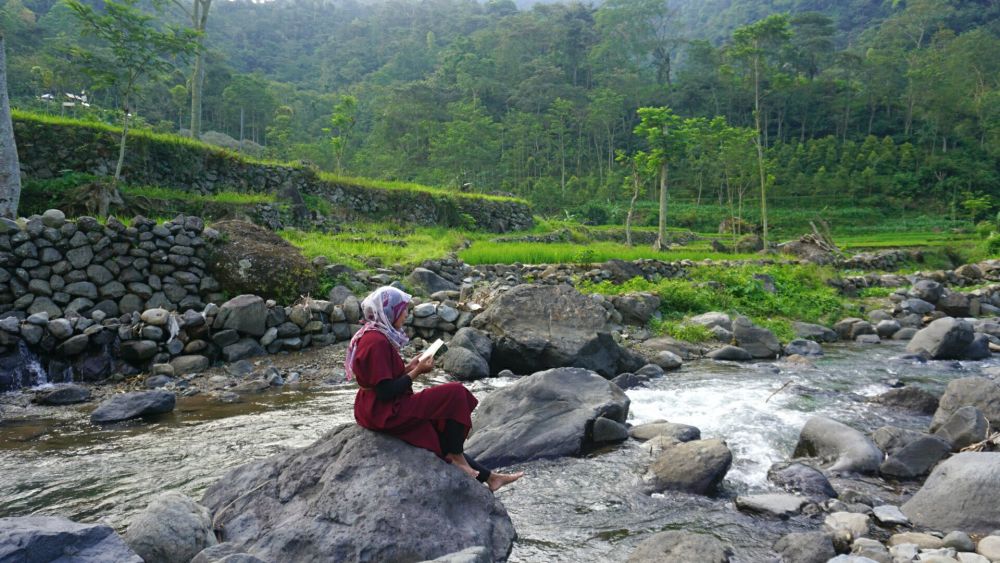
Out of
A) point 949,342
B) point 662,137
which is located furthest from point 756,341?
point 662,137

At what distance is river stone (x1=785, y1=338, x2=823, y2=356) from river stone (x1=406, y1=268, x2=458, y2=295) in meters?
7.31

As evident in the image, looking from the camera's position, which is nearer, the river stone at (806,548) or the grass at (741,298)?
the river stone at (806,548)

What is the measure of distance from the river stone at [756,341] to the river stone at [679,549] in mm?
8206

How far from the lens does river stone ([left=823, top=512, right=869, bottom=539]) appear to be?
3998 millimetres

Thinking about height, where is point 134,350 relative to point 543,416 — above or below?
above

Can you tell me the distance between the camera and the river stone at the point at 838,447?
524 cm

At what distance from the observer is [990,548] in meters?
3.60

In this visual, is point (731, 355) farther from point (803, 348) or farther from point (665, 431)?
point (665, 431)

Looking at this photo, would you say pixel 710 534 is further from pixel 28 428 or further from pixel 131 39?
pixel 131 39

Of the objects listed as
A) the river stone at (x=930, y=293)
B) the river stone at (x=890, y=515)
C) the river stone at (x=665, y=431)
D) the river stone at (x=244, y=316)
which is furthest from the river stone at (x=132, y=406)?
the river stone at (x=930, y=293)

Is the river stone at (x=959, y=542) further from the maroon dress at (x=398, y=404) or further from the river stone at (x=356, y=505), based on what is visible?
the maroon dress at (x=398, y=404)

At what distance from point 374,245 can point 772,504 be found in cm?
1337

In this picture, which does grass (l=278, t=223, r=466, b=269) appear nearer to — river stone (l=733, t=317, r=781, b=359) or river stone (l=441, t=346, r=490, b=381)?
river stone (l=441, t=346, r=490, b=381)

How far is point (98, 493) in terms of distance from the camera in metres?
4.66
